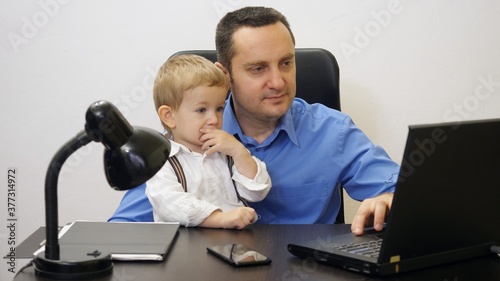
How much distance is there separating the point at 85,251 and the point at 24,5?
4.94 feet

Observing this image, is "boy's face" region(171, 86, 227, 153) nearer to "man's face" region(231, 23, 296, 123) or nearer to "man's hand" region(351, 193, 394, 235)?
"man's face" region(231, 23, 296, 123)

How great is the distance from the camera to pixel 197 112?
5.08 feet

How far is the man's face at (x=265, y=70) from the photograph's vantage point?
175 centimetres

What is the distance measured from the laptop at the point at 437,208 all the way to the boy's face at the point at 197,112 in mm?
471

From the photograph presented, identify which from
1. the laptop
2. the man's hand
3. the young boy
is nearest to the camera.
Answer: the laptop

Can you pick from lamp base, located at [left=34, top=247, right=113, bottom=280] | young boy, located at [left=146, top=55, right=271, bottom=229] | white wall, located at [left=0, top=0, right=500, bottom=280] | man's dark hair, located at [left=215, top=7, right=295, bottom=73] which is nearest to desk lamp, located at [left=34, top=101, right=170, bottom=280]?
lamp base, located at [left=34, top=247, right=113, bottom=280]

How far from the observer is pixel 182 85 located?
1538 mm

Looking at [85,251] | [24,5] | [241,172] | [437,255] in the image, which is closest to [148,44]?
[24,5]

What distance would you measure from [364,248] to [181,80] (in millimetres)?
619

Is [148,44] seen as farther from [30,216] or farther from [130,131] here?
[130,131]

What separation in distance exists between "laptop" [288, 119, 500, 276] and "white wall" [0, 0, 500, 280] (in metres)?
1.20

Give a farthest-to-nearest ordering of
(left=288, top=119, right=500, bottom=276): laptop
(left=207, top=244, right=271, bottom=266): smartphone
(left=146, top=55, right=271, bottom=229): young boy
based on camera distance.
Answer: (left=146, top=55, right=271, bottom=229): young boy
(left=207, top=244, right=271, bottom=266): smartphone
(left=288, top=119, right=500, bottom=276): laptop

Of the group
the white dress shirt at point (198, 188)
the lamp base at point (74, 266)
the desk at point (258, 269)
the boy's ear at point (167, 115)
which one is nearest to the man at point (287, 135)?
the white dress shirt at point (198, 188)

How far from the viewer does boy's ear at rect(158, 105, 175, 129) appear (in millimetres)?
1567
